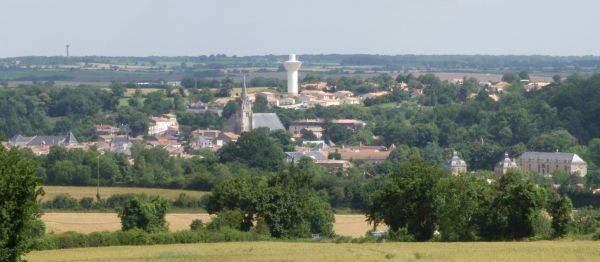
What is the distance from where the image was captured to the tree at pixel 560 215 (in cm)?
4397

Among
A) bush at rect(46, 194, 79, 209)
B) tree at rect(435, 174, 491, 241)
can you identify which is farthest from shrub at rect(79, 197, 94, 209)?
tree at rect(435, 174, 491, 241)

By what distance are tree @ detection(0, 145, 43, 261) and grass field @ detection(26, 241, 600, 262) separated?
5.17 metres

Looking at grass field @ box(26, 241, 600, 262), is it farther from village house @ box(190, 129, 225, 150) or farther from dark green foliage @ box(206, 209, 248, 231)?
village house @ box(190, 129, 225, 150)

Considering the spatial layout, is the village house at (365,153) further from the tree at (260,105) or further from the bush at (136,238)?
the bush at (136,238)

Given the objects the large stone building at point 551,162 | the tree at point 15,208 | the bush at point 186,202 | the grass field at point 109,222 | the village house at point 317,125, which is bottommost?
the village house at point 317,125

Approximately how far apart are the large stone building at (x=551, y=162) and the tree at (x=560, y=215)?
44.9 metres

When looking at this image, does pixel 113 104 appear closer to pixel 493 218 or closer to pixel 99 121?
pixel 99 121

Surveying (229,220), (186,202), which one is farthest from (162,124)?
(229,220)

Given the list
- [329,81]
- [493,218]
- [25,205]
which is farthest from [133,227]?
[329,81]

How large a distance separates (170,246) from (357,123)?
8913cm

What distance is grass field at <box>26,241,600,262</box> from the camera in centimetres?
3628

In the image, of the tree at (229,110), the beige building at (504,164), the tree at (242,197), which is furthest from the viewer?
the tree at (229,110)

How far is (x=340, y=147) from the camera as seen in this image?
11269 cm

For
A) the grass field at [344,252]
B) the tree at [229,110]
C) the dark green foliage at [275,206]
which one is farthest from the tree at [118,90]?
the grass field at [344,252]
